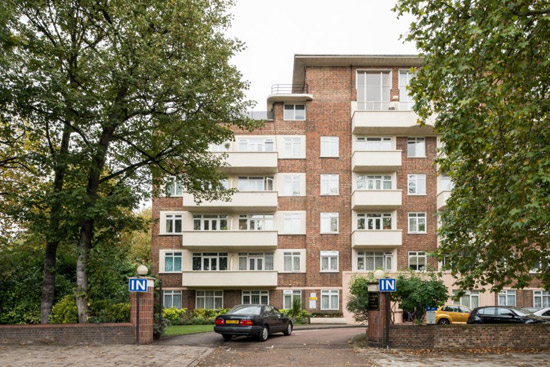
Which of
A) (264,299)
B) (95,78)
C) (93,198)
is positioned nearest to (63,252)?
(93,198)

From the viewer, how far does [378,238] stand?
36.0 m

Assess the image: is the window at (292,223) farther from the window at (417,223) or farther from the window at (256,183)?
the window at (417,223)

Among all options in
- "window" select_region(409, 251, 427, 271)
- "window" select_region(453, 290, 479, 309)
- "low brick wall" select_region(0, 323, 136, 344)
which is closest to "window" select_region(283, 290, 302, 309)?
"window" select_region(409, 251, 427, 271)

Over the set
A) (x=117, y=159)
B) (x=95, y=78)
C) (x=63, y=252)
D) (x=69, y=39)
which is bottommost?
(x=63, y=252)

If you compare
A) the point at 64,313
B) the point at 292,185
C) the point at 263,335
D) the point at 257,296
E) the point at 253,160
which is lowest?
the point at 257,296

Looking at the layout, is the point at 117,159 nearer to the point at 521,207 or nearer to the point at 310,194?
the point at 521,207

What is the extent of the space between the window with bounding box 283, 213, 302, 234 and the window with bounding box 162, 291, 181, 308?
8463mm

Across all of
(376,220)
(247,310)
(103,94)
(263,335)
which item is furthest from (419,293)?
(376,220)

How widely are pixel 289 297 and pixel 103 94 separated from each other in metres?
21.0

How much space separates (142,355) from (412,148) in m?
27.4

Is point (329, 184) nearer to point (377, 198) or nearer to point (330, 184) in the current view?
point (330, 184)

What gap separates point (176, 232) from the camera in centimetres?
3794

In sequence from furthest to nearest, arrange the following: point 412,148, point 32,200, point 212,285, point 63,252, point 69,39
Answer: point 412,148 < point 212,285 < point 63,252 < point 69,39 < point 32,200

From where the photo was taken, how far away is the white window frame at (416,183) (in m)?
37.8
